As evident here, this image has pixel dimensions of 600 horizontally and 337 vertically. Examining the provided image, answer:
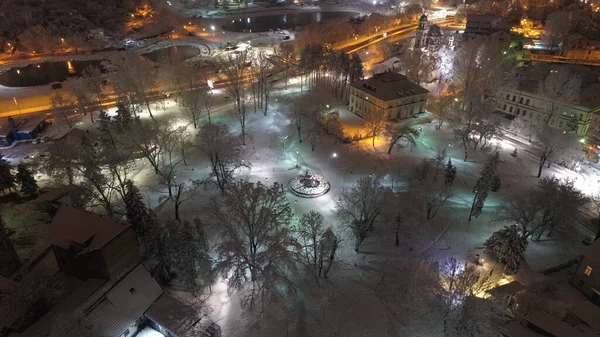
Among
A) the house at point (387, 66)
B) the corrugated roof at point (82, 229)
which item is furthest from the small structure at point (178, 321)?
the house at point (387, 66)

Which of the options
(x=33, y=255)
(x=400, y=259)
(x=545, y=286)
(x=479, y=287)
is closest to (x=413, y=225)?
(x=400, y=259)

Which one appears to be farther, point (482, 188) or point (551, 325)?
point (482, 188)

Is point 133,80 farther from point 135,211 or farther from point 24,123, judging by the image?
point 135,211

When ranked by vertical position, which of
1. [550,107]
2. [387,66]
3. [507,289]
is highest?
[387,66]

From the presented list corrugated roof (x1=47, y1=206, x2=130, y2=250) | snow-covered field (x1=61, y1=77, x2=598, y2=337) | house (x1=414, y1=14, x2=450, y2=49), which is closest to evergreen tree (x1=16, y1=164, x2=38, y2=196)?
snow-covered field (x1=61, y1=77, x2=598, y2=337)

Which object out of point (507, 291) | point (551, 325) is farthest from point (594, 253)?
point (551, 325)

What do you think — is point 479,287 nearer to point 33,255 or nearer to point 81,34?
point 33,255
